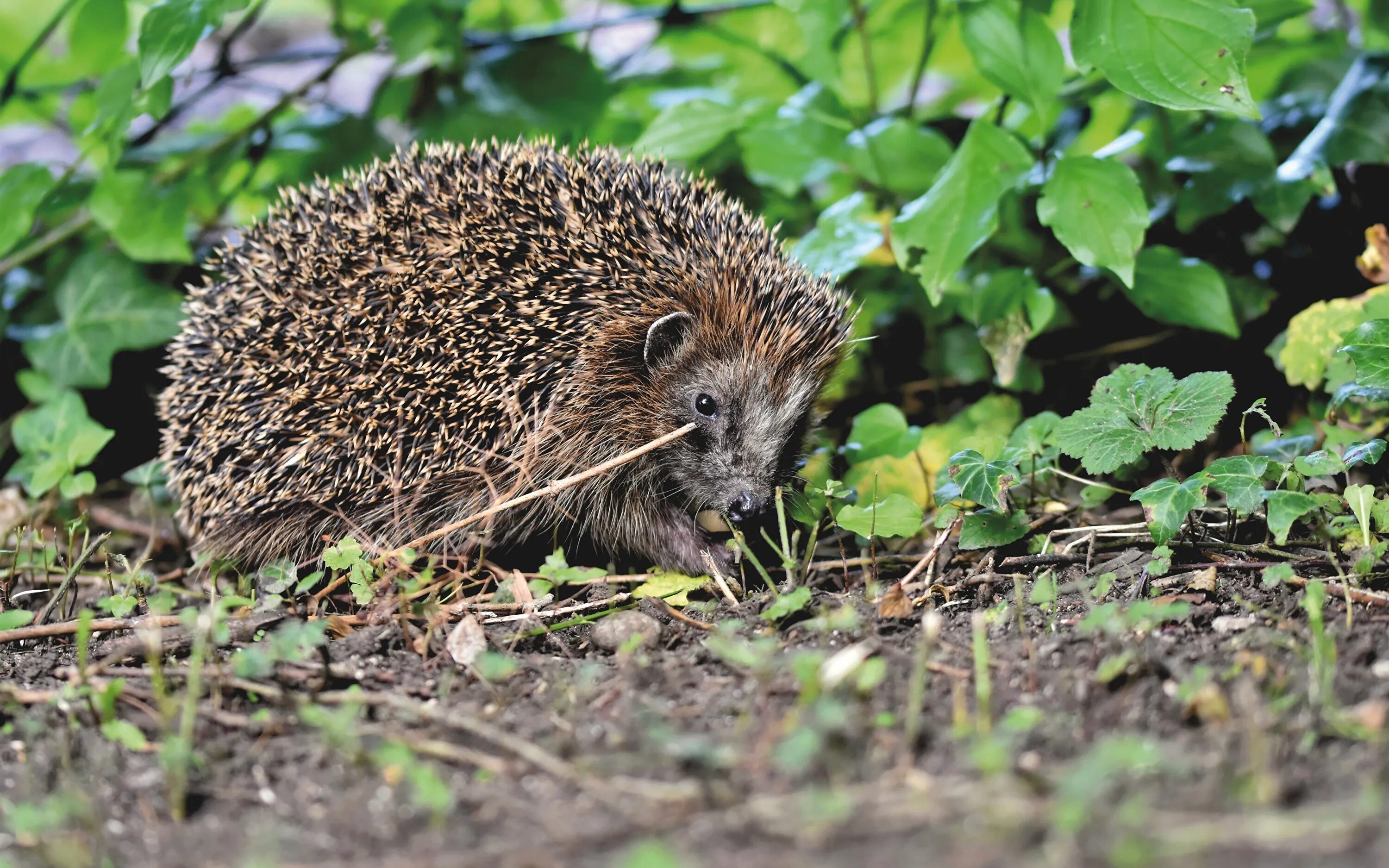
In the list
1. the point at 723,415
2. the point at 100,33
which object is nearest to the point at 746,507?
the point at 723,415

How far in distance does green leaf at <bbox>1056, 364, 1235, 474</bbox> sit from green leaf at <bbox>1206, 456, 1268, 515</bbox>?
0.36ft

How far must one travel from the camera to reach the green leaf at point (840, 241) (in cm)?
455

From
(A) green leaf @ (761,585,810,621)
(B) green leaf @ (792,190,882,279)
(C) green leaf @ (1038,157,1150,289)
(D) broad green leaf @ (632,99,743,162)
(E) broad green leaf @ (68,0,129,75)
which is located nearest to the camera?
(A) green leaf @ (761,585,810,621)

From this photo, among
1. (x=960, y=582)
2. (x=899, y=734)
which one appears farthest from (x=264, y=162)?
(x=899, y=734)

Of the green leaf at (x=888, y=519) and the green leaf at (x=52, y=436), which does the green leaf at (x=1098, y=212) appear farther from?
the green leaf at (x=52, y=436)

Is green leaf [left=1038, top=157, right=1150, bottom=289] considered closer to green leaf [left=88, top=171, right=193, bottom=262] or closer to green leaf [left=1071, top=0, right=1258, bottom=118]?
green leaf [left=1071, top=0, right=1258, bottom=118]

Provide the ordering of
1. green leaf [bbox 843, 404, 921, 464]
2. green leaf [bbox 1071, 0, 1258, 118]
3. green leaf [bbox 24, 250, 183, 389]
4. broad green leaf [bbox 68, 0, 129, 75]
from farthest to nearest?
green leaf [bbox 24, 250, 183, 389] → broad green leaf [bbox 68, 0, 129, 75] → green leaf [bbox 843, 404, 921, 464] → green leaf [bbox 1071, 0, 1258, 118]

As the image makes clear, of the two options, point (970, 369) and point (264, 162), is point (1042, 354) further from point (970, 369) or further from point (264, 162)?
point (264, 162)

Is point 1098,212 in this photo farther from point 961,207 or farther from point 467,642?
point 467,642

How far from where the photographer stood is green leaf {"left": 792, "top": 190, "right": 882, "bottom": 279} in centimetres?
455

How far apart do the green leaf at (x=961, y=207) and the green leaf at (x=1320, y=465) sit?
1.25 meters

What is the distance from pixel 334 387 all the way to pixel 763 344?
5.15ft

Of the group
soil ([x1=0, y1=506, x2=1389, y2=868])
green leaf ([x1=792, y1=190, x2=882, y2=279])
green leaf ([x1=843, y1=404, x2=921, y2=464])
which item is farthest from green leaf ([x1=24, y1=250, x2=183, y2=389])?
green leaf ([x1=843, y1=404, x2=921, y2=464])

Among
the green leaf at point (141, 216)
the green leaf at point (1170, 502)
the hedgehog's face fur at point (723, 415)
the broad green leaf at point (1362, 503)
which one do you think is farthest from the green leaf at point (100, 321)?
the broad green leaf at point (1362, 503)
